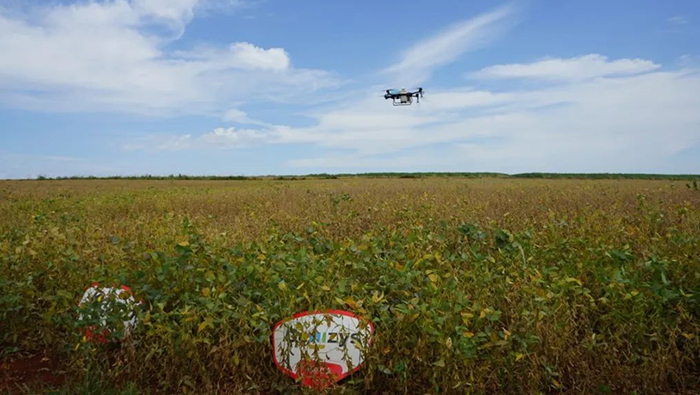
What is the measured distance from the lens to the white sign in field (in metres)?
3.77

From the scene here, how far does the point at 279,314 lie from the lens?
4207 millimetres

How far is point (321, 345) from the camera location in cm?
375

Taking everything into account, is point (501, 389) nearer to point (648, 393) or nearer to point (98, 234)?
point (648, 393)

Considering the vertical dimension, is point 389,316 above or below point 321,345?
above

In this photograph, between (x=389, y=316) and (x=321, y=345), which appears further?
(x=389, y=316)

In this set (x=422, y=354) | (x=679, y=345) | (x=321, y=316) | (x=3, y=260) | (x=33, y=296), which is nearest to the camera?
(x=422, y=354)

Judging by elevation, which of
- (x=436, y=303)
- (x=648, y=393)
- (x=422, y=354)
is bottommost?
(x=648, y=393)

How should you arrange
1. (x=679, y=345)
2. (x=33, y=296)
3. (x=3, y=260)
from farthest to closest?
(x=3, y=260), (x=33, y=296), (x=679, y=345)

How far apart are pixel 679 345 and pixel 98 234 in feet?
26.2

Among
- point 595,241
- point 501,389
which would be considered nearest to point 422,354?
point 501,389

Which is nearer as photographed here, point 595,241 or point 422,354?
point 422,354

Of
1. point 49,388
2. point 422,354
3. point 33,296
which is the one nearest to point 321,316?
point 422,354

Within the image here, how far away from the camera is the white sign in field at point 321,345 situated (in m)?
3.77

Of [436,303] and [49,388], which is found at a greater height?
[436,303]
